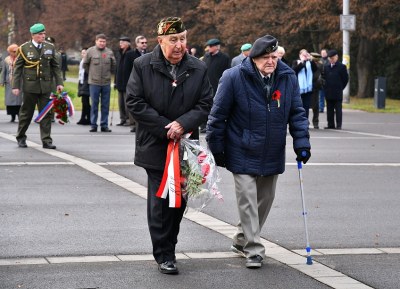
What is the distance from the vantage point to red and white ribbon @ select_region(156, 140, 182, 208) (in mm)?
8344

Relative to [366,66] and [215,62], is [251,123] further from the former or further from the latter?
[366,66]

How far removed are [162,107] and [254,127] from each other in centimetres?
74

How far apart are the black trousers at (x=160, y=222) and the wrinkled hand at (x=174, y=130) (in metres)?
0.30

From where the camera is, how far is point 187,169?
850 centimetres

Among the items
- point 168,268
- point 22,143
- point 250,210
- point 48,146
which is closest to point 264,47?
point 250,210

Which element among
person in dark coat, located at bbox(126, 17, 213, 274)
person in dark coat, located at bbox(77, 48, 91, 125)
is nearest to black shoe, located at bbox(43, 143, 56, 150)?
person in dark coat, located at bbox(77, 48, 91, 125)

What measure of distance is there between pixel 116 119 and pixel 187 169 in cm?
2019

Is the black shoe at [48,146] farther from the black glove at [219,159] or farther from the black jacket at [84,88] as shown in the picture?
the black glove at [219,159]

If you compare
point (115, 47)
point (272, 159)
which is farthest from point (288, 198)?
point (115, 47)

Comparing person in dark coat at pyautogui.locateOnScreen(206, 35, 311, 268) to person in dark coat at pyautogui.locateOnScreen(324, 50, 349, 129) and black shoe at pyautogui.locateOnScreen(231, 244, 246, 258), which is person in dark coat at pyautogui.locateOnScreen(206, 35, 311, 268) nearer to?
black shoe at pyautogui.locateOnScreen(231, 244, 246, 258)

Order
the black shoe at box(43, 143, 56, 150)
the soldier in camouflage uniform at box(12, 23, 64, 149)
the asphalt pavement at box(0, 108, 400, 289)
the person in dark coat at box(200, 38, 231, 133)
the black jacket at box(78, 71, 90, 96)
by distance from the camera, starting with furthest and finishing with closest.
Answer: the black jacket at box(78, 71, 90, 96), the person in dark coat at box(200, 38, 231, 133), the black shoe at box(43, 143, 56, 150), the soldier in camouflage uniform at box(12, 23, 64, 149), the asphalt pavement at box(0, 108, 400, 289)

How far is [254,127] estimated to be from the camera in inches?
344

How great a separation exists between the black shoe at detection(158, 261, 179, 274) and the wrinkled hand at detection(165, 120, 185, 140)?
2.99ft

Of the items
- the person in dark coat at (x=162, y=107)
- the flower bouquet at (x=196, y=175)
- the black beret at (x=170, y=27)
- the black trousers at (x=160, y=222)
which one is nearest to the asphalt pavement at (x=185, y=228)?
the black trousers at (x=160, y=222)
